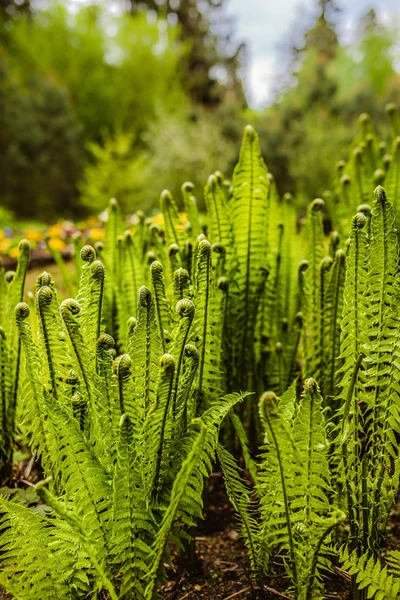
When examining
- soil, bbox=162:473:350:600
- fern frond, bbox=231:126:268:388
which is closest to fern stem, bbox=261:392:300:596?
soil, bbox=162:473:350:600

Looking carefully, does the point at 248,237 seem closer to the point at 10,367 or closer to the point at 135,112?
the point at 10,367

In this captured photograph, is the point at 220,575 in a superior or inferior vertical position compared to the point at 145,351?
inferior

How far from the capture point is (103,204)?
10.9m

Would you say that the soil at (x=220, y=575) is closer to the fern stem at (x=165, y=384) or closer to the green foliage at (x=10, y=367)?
the fern stem at (x=165, y=384)

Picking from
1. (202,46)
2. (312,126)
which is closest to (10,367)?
(312,126)

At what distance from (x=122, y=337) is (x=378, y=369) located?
752 mm

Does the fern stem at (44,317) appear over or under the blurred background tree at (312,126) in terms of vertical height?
under

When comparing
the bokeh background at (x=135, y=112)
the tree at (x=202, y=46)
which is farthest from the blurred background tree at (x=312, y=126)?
the tree at (x=202, y=46)

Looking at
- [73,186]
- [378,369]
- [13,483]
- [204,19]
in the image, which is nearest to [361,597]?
[378,369]

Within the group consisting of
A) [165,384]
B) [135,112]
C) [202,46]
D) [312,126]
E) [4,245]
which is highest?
[202,46]

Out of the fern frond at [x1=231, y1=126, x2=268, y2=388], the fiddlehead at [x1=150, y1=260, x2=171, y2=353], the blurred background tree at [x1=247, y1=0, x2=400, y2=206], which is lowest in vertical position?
the fiddlehead at [x1=150, y1=260, x2=171, y2=353]

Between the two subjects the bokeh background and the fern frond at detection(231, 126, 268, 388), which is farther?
the bokeh background

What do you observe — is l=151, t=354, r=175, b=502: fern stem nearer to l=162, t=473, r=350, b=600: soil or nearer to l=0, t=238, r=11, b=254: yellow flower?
l=162, t=473, r=350, b=600: soil

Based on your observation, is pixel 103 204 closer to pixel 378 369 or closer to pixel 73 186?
pixel 73 186
